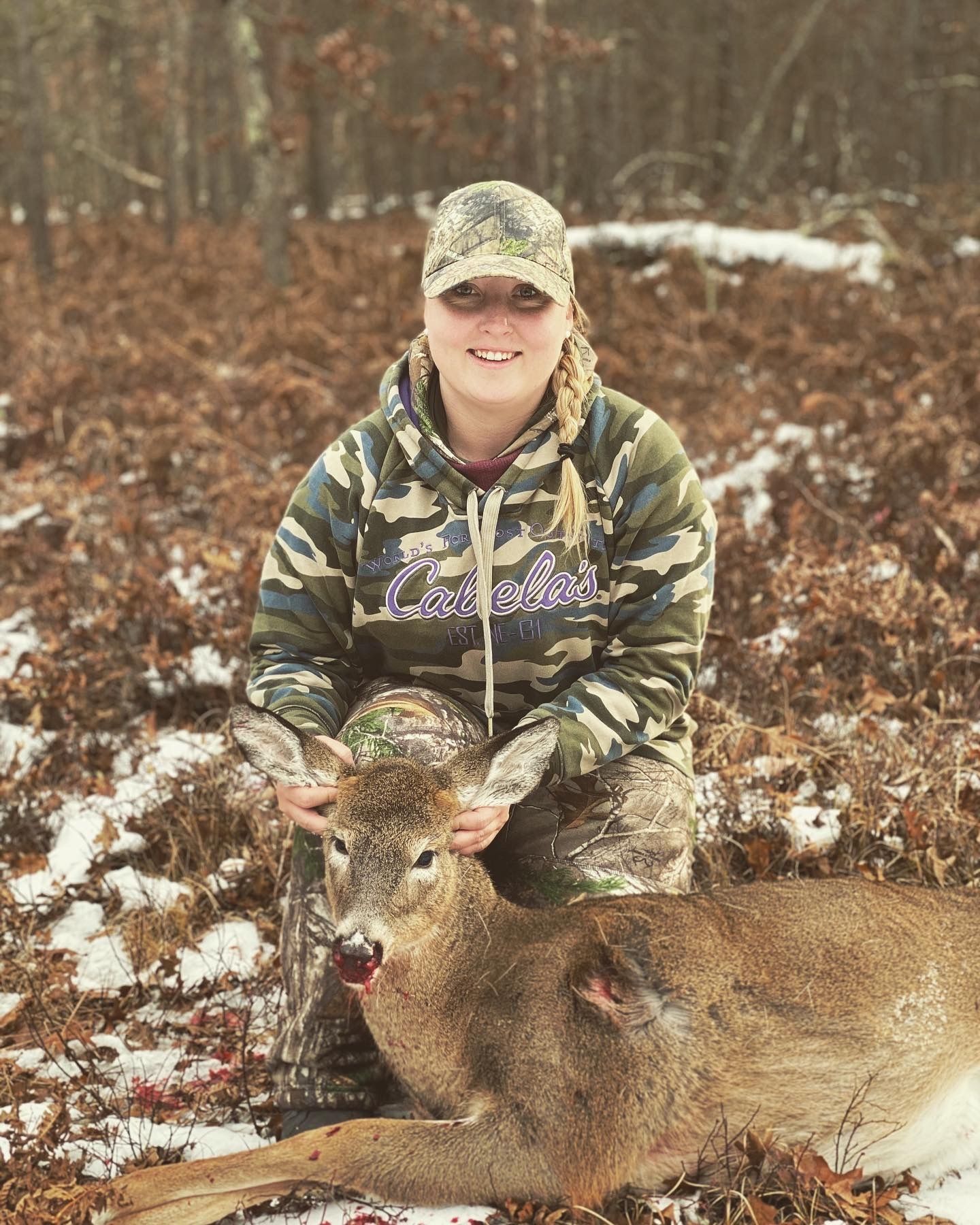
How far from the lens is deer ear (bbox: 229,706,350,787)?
9.61 ft

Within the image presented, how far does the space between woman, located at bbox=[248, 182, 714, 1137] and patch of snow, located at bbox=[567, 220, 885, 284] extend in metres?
10.2

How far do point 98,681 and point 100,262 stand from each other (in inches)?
526

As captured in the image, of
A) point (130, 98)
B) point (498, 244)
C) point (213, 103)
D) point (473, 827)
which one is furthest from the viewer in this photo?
point (213, 103)

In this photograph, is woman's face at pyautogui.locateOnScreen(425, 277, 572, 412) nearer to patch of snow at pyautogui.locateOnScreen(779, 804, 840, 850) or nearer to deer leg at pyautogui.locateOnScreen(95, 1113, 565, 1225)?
patch of snow at pyautogui.locateOnScreen(779, 804, 840, 850)

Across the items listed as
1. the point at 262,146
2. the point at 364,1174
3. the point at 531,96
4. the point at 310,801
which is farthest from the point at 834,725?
the point at 262,146

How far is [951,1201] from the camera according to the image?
2.91 metres

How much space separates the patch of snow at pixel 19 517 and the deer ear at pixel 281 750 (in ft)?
16.2

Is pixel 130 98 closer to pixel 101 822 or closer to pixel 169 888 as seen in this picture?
pixel 101 822

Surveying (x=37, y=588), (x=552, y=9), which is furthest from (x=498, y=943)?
(x=552, y=9)

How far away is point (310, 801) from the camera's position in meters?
3.04

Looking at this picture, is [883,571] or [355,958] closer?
[355,958]

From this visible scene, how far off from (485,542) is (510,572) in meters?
0.12

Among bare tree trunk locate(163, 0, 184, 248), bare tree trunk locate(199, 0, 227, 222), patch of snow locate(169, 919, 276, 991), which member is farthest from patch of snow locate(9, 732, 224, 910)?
bare tree trunk locate(199, 0, 227, 222)

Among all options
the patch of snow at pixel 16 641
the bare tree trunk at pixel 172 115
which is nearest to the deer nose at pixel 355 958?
the patch of snow at pixel 16 641
